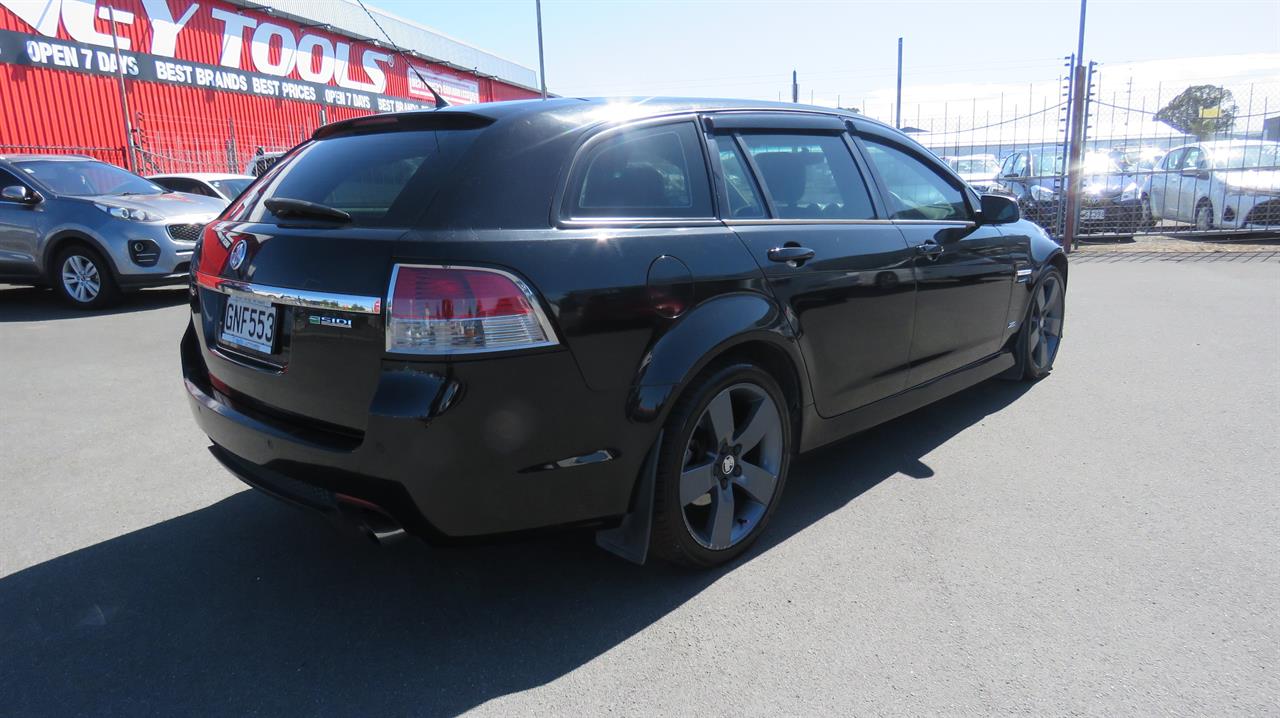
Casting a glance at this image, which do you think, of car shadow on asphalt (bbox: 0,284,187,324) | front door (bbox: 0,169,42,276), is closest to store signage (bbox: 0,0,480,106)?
car shadow on asphalt (bbox: 0,284,187,324)

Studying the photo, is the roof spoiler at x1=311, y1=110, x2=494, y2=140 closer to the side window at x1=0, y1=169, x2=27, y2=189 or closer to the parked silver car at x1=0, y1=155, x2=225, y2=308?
the parked silver car at x1=0, y1=155, x2=225, y2=308

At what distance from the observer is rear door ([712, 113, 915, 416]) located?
3.13 m

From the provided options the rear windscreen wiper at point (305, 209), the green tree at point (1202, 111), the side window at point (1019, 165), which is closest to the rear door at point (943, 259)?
the rear windscreen wiper at point (305, 209)

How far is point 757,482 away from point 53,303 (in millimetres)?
9630

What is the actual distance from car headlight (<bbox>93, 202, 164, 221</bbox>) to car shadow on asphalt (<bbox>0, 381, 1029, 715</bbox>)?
6386 mm

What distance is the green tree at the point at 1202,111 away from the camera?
14.0 metres

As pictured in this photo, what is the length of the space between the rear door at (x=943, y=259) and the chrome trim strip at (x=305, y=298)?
2476 millimetres

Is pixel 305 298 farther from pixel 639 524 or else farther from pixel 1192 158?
pixel 1192 158

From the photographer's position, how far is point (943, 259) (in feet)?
13.1

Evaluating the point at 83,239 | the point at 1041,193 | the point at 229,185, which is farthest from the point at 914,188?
the point at 1041,193

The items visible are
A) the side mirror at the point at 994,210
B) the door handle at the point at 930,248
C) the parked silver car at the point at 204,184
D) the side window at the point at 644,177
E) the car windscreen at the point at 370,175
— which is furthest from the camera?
the parked silver car at the point at 204,184

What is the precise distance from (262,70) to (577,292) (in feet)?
76.2

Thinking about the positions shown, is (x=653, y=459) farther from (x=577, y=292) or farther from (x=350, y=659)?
(x=350, y=659)

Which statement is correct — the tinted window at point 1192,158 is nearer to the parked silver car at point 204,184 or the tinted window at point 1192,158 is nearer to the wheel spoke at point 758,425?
the wheel spoke at point 758,425
